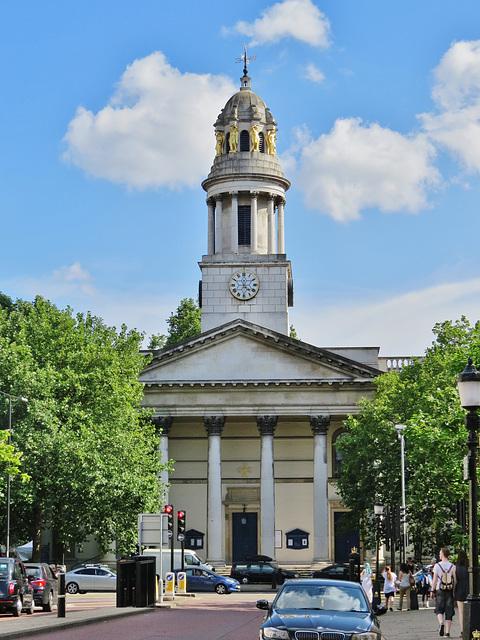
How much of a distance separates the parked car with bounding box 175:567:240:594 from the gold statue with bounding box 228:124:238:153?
30.8 meters

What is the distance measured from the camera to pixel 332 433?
69.6 m

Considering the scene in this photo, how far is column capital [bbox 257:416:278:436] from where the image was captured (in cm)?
6438

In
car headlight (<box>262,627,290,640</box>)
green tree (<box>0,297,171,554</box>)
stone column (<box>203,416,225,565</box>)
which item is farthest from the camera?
stone column (<box>203,416,225,565</box>)

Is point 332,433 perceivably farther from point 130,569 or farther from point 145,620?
point 145,620

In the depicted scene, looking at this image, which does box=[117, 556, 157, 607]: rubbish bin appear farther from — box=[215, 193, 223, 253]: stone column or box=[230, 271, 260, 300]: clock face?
box=[215, 193, 223, 253]: stone column

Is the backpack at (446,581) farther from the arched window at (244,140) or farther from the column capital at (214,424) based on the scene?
the arched window at (244,140)

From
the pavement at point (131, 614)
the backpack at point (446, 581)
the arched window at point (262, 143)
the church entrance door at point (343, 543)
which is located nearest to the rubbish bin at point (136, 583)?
the pavement at point (131, 614)

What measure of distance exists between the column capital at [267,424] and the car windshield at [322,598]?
46.1m

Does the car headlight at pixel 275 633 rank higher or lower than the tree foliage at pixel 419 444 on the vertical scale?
lower

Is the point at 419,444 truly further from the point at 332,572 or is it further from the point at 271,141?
the point at 271,141

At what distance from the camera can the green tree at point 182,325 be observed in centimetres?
8856

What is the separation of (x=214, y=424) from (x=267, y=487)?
4.79 meters

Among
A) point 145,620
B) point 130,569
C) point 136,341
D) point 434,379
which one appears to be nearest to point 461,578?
point 145,620

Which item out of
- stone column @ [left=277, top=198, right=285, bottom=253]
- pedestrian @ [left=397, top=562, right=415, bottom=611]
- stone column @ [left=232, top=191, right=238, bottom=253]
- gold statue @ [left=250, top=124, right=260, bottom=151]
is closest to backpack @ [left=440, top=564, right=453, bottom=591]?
pedestrian @ [left=397, top=562, right=415, bottom=611]
